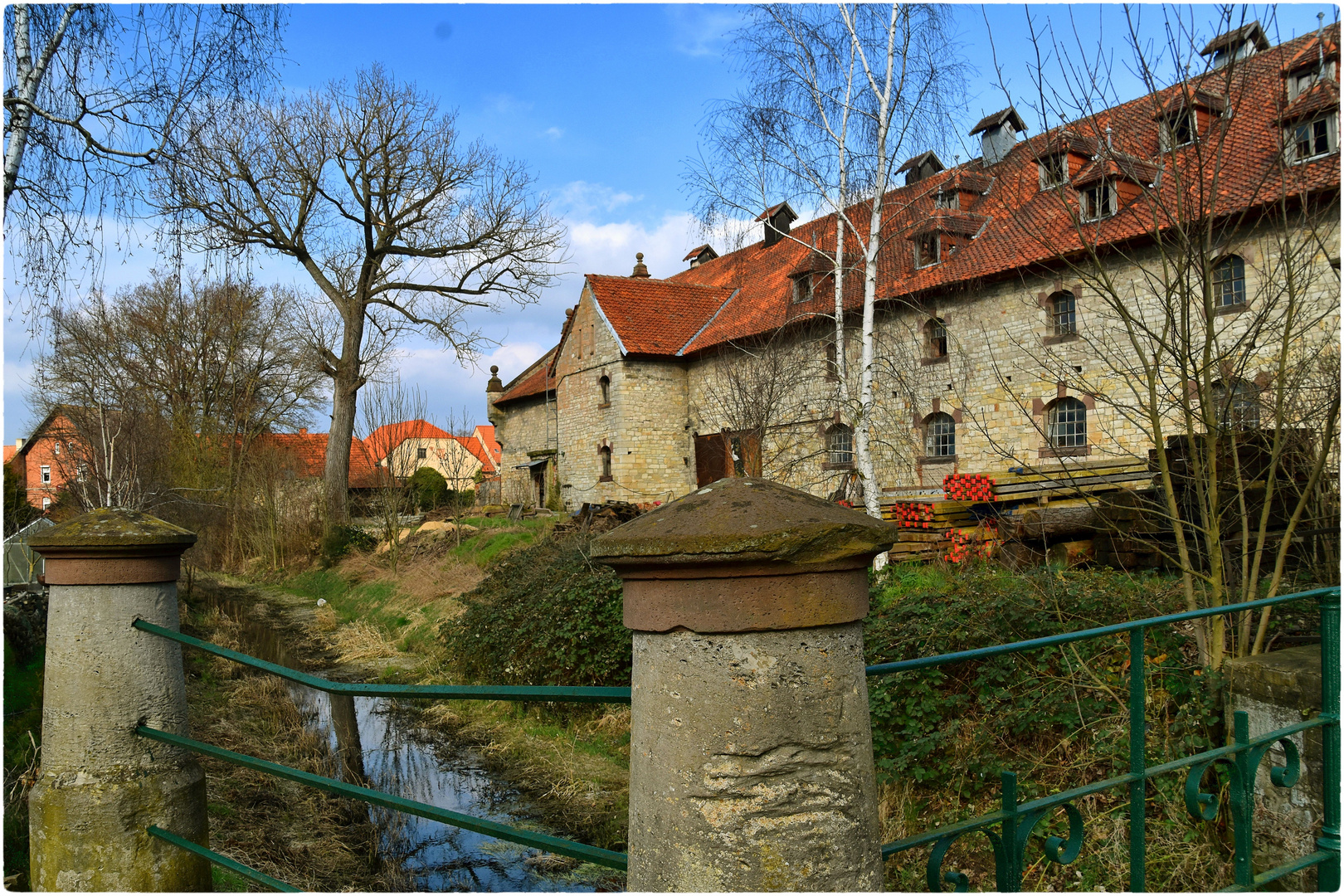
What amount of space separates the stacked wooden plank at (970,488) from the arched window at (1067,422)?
213 inches

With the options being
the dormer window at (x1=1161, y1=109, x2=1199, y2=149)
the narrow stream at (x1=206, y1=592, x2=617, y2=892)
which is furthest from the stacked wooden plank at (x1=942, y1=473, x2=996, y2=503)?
the narrow stream at (x1=206, y1=592, x2=617, y2=892)

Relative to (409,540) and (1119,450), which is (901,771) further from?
(409,540)

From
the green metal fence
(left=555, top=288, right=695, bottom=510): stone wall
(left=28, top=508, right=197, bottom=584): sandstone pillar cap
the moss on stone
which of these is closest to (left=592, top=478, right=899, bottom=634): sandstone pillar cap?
the green metal fence

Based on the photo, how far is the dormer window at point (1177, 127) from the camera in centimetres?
457

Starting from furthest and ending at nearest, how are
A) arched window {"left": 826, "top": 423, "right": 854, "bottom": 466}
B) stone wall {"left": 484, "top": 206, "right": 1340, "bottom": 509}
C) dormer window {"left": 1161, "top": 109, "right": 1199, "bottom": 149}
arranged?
arched window {"left": 826, "top": 423, "right": 854, "bottom": 466}, stone wall {"left": 484, "top": 206, "right": 1340, "bottom": 509}, dormer window {"left": 1161, "top": 109, "right": 1199, "bottom": 149}

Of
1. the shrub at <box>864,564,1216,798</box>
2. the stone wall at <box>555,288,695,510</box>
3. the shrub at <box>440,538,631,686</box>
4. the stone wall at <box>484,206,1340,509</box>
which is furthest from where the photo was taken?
the stone wall at <box>555,288,695,510</box>

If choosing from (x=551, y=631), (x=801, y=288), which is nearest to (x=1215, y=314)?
(x=551, y=631)

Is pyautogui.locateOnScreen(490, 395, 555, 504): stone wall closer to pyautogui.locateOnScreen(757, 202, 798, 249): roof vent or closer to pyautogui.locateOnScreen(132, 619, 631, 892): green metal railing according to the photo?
pyautogui.locateOnScreen(757, 202, 798, 249): roof vent

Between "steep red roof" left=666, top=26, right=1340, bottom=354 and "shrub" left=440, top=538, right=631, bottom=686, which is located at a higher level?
"steep red roof" left=666, top=26, right=1340, bottom=354

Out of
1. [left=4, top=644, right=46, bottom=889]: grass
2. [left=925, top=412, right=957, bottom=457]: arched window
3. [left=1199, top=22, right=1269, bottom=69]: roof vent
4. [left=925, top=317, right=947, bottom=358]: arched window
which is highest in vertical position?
[left=925, top=317, right=947, bottom=358]: arched window

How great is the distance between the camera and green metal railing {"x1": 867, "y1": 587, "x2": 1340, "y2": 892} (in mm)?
2205

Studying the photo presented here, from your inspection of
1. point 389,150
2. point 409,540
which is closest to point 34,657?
point 409,540

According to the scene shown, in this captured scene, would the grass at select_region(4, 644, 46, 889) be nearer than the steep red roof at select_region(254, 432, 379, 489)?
Yes

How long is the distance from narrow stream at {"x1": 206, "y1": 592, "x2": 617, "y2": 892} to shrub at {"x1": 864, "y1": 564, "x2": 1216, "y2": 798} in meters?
2.53
